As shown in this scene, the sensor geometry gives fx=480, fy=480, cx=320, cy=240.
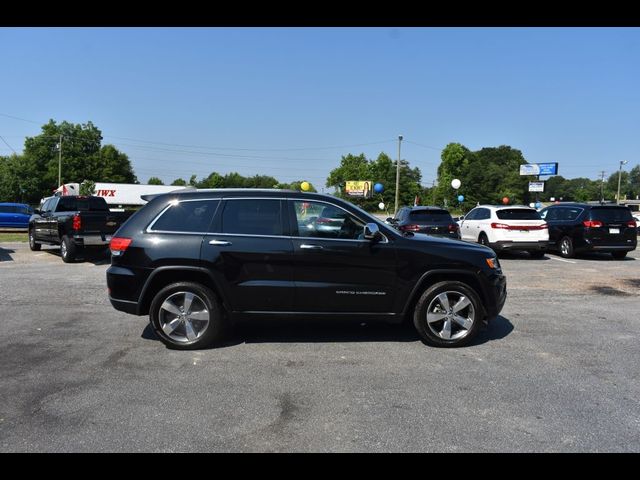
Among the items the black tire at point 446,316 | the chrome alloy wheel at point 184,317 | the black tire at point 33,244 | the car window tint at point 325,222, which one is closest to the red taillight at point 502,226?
the black tire at point 446,316

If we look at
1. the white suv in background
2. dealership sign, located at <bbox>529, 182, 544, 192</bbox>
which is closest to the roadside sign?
dealership sign, located at <bbox>529, 182, 544, 192</bbox>

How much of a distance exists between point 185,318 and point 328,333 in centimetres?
177

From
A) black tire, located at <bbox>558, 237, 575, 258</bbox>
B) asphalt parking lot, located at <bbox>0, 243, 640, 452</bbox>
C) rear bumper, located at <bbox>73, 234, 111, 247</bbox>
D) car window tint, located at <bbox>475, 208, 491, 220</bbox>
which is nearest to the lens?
asphalt parking lot, located at <bbox>0, 243, 640, 452</bbox>

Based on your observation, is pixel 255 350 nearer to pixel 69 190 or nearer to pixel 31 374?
pixel 31 374

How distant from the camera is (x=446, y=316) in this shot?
550 cm

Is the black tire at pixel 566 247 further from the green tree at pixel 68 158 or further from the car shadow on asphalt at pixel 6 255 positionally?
the green tree at pixel 68 158

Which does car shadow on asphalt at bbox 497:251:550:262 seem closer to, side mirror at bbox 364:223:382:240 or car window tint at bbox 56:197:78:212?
side mirror at bbox 364:223:382:240

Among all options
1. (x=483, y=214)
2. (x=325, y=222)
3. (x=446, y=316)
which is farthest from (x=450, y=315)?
(x=483, y=214)

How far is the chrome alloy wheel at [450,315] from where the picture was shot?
216 inches

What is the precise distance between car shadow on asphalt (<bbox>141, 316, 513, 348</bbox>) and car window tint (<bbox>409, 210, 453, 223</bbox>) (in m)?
8.02

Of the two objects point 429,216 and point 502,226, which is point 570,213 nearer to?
point 502,226

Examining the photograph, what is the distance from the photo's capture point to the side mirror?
5328 millimetres
